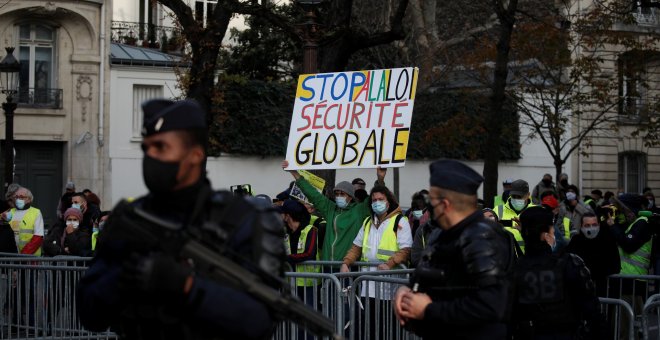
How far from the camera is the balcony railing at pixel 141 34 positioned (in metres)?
39.8

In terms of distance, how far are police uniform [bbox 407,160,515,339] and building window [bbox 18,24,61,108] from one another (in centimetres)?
3165

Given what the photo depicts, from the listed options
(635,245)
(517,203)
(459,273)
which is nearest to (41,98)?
(517,203)

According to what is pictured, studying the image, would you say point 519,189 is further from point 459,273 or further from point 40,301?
point 459,273

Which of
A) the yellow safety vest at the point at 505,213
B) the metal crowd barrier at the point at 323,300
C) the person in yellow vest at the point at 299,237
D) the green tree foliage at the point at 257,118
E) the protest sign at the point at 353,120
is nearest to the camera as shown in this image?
the metal crowd barrier at the point at 323,300

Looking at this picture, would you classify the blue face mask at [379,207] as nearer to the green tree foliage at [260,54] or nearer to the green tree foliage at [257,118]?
the green tree foliage at [257,118]

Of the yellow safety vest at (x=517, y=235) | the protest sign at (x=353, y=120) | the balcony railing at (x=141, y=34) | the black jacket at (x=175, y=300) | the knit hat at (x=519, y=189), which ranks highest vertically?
the balcony railing at (x=141, y=34)

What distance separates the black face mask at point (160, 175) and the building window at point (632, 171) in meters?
40.3

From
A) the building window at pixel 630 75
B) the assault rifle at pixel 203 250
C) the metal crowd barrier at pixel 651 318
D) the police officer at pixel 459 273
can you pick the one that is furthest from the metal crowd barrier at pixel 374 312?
the building window at pixel 630 75

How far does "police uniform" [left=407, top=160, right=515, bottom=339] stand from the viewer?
213 inches

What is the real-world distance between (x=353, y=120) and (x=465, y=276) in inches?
286

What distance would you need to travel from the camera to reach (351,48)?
689 inches

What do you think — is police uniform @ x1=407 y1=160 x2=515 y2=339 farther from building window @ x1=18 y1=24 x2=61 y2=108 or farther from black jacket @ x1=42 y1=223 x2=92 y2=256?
building window @ x1=18 y1=24 x2=61 y2=108

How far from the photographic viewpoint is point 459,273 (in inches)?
219

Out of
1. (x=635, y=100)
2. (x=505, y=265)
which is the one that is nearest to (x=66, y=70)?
(x=635, y=100)
